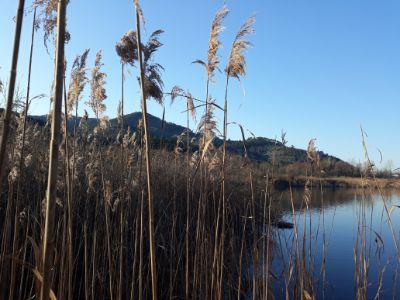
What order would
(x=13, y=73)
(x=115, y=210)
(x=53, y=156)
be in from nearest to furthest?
(x=53, y=156)
(x=13, y=73)
(x=115, y=210)

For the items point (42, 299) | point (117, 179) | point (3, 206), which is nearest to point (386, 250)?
point (117, 179)

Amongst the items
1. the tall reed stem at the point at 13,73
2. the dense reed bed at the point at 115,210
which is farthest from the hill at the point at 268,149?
the tall reed stem at the point at 13,73

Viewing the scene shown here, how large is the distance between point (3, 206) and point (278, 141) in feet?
11.0

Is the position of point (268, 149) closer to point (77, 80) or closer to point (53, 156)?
point (77, 80)

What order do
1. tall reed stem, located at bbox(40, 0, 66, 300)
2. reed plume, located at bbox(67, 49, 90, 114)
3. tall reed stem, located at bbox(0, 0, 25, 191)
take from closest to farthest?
tall reed stem, located at bbox(40, 0, 66, 300), tall reed stem, located at bbox(0, 0, 25, 191), reed plume, located at bbox(67, 49, 90, 114)

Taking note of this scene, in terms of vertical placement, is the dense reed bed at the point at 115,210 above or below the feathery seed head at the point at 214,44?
below

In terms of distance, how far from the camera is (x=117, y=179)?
607cm

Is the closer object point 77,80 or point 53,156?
point 53,156

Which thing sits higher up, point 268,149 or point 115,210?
point 268,149

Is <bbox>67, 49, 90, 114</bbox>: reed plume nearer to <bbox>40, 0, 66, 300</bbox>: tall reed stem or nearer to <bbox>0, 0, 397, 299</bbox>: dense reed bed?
<bbox>0, 0, 397, 299</bbox>: dense reed bed

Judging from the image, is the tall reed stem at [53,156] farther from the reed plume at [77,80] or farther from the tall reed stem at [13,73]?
the reed plume at [77,80]

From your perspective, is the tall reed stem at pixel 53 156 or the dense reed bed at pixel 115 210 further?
the dense reed bed at pixel 115 210

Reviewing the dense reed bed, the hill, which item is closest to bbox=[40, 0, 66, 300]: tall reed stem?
the dense reed bed

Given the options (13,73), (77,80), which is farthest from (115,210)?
(13,73)
